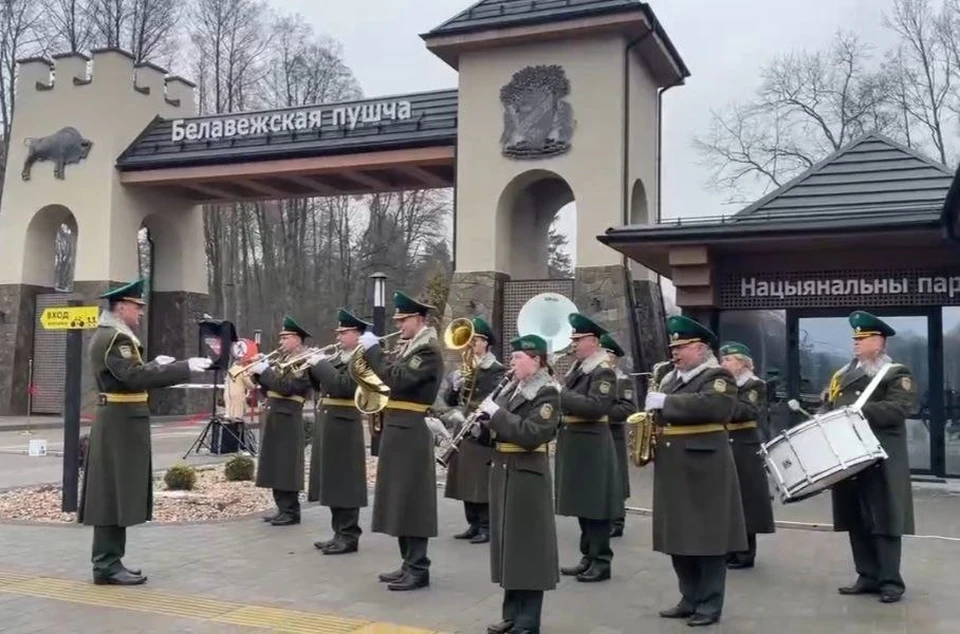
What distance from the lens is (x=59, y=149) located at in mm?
23859

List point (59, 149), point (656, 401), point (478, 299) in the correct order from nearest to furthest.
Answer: point (656, 401)
point (478, 299)
point (59, 149)

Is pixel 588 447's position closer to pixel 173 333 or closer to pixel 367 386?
pixel 367 386

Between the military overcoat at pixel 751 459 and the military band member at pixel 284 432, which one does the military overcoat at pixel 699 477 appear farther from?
the military band member at pixel 284 432

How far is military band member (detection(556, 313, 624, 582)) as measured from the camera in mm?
7660

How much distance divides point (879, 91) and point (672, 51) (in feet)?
66.1

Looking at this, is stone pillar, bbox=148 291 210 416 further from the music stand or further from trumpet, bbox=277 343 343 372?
trumpet, bbox=277 343 343 372

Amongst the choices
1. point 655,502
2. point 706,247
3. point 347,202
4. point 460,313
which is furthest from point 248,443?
point 347,202

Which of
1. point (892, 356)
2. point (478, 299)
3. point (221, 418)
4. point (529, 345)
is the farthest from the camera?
point (478, 299)

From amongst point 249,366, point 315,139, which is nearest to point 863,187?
point 249,366

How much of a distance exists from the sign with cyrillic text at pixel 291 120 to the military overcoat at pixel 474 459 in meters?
12.0

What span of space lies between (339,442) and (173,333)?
18.5 metres

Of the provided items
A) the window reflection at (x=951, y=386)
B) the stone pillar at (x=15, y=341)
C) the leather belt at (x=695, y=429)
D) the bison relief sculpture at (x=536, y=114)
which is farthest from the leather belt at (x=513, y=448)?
the stone pillar at (x=15, y=341)

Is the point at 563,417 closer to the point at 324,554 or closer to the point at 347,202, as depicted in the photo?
the point at 324,554

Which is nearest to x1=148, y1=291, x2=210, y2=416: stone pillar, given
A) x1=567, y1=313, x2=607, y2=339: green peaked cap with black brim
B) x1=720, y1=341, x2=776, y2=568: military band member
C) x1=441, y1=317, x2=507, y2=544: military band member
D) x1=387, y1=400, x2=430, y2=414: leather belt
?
x1=441, y1=317, x2=507, y2=544: military band member
